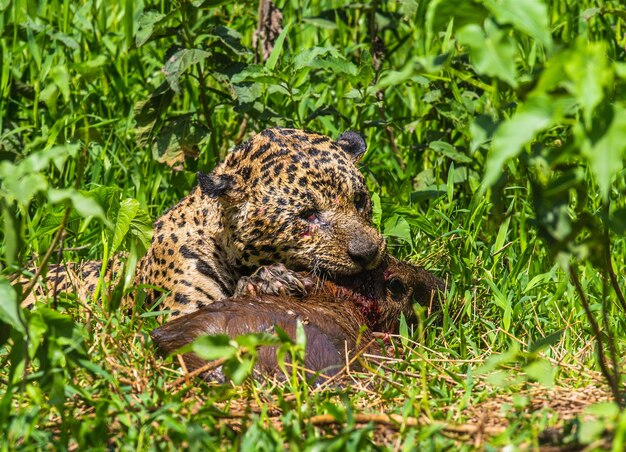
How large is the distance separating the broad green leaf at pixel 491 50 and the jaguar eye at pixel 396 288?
2.21 meters

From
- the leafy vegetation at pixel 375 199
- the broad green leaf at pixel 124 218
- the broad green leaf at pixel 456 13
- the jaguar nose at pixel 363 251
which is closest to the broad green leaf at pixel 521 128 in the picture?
the leafy vegetation at pixel 375 199

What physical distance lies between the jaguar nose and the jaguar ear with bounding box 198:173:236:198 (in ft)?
2.42

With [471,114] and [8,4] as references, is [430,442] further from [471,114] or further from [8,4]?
[8,4]

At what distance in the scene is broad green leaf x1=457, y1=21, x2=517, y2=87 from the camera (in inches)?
114

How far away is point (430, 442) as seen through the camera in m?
3.38

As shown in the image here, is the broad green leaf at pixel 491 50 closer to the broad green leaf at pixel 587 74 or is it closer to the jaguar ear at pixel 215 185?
the broad green leaf at pixel 587 74

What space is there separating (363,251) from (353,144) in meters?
0.88

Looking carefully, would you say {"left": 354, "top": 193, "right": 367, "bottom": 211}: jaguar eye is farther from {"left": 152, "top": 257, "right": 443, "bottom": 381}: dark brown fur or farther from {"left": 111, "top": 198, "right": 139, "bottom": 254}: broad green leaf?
{"left": 111, "top": 198, "right": 139, "bottom": 254}: broad green leaf

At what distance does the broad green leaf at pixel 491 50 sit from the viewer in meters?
2.88

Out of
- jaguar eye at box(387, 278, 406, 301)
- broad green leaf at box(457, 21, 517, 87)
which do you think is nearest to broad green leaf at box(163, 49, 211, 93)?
jaguar eye at box(387, 278, 406, 301)

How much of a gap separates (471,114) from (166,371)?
2.95 m

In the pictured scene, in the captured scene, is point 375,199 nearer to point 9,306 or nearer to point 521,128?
point 9,306

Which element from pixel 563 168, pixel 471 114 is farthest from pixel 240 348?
pixel 471 114

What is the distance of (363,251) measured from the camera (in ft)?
16.5
